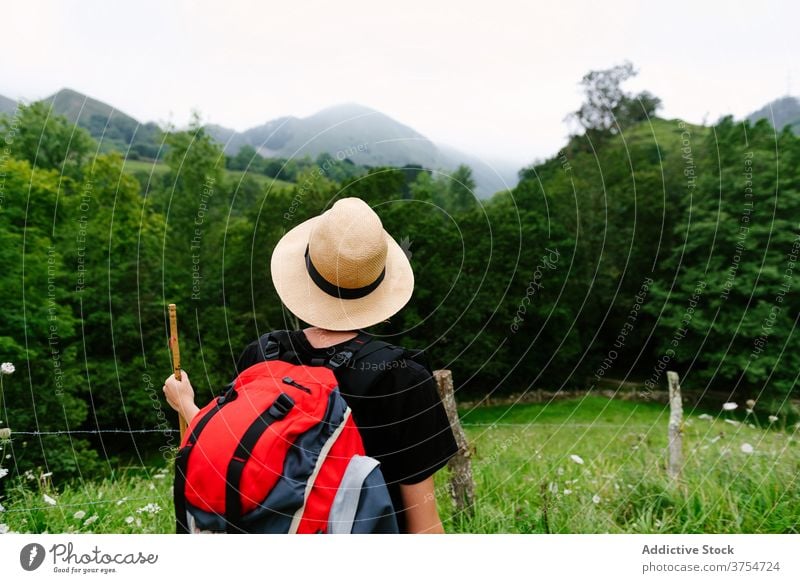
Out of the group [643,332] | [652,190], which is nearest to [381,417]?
[652,190]

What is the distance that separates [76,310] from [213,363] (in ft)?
15.9

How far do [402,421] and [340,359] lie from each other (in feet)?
0.52

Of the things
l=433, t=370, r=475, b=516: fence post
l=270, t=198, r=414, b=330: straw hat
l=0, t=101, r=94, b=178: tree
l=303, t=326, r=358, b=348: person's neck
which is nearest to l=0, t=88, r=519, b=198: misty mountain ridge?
l=270, t=198, r=414, b=330: straw hat

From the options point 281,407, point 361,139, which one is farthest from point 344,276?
point 361,139

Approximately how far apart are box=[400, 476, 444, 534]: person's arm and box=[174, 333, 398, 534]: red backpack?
5 centimetres

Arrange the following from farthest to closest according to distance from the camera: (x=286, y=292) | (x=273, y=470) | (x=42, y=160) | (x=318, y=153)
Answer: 1. (x=42, y=160)
2. (x=318, y=153)
3. (x=286, y=292)
4. (x=273, y=470)

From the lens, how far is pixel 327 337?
1085 millimetres

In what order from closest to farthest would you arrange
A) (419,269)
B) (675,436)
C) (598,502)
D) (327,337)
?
1. (327,337)
2. (598,502)
3. (675,436)
4. (419,269)

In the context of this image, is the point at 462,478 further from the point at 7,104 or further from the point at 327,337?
the point at 7,104

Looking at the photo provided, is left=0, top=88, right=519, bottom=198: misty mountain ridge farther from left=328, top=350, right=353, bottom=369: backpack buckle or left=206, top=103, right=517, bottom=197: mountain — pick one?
left=328, top=350, right=353, bottom=369: backpack buckle

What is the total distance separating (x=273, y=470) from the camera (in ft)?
3.19

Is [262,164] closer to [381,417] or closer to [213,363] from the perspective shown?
[381,417]

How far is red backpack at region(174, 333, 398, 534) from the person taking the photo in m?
0.98

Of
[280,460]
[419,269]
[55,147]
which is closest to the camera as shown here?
[280,460]
